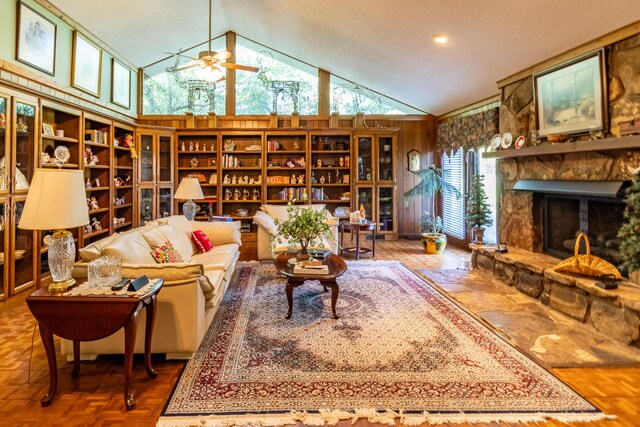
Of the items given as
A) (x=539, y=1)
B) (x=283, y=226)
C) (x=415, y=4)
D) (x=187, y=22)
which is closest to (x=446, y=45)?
(x=415, y=4)

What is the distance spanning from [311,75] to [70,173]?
6.02 meters

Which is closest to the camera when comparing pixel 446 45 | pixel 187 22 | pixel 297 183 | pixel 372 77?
pixel 446 45

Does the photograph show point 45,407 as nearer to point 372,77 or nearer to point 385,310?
point 385,310

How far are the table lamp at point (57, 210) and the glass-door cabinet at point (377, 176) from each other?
554 centimetres

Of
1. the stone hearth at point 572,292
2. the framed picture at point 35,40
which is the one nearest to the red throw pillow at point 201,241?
the framed picture at point 35,40

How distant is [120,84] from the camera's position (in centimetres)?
607

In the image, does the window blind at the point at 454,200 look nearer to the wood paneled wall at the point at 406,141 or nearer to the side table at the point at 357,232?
the wood paneled wall at the point at 406,141

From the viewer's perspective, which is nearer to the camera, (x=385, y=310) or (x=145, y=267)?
(x=145, y=267)

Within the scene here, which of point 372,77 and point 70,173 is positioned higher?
point 372,77

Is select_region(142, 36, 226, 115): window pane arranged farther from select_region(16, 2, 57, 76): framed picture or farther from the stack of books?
the stack of books

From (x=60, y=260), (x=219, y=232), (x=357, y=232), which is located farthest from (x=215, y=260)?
(x=357, y=232)

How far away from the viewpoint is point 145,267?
2467 mm

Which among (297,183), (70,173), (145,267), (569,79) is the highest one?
(569,79)

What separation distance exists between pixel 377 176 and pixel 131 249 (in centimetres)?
527
